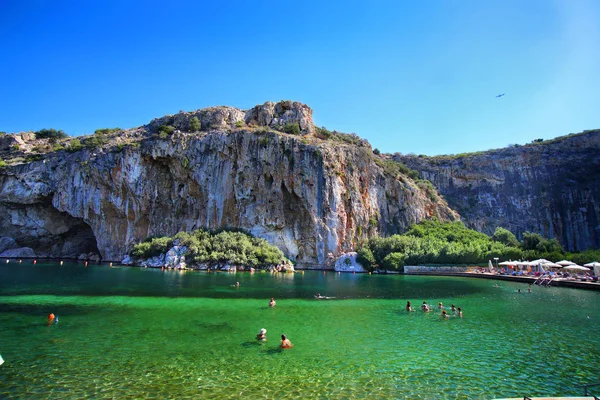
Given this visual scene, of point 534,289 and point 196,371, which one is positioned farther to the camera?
point 534,289

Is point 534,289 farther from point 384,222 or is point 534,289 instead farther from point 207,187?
point 207,187

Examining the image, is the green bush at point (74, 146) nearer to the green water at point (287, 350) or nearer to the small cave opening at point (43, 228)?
the small cave opening at point (43, 228)

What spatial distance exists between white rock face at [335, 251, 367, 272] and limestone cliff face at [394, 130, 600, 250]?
36.6 metres

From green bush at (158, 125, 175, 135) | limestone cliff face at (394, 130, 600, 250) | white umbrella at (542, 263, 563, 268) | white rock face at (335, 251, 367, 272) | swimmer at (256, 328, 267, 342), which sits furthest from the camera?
limestone cliff face at (394, 130, 600, 250)

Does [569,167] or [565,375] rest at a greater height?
[569,167]

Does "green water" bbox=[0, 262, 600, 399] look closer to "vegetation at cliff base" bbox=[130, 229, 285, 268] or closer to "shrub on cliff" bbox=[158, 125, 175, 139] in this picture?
"vegetation at cliff base" bbox=[130, 229, 285, 268]

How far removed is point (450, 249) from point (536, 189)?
43.6 m

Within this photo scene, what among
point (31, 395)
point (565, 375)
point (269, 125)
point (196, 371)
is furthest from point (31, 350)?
point (269, 125)

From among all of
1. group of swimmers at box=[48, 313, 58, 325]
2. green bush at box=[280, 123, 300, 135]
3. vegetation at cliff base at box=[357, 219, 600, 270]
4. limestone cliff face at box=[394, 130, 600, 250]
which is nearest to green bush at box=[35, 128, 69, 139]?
green bush at box=[280, 123, 300, 135]

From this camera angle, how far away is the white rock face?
203 ft

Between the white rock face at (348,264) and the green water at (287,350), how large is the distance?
35936 millimetres

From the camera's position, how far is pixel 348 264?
63.0m

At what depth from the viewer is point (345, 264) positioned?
6325 cm

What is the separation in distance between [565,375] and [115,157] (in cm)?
7412
